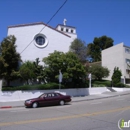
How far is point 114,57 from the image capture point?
45312 millimetres

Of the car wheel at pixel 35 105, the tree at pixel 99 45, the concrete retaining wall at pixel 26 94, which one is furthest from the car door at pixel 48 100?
the tree at pixel 99 45

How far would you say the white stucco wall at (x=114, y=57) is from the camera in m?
42.7

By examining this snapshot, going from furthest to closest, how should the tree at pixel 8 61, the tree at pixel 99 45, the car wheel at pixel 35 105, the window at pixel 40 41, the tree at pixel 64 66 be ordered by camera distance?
the tree at pixel 99 45 < the window at pixel 40 41 < the tree at pixel 64 66 < the tree at pixel 8 61 < the car wheel at pixel 35 105

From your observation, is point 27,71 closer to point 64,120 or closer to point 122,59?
point 64,120

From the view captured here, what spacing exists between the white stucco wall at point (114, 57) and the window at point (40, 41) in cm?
2013

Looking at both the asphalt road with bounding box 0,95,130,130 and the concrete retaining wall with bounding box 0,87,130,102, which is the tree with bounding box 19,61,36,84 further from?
the asphalt road with bounding box 0,95,130,130

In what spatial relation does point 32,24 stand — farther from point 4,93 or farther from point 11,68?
point 4,93

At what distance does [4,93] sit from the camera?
21.8 m

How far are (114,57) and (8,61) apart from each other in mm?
29218

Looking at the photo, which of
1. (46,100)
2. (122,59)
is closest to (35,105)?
(46,100)

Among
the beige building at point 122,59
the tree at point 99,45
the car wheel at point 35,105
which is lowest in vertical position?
the car wheel at point 35,105

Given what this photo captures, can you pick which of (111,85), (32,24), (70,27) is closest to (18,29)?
(32,24)

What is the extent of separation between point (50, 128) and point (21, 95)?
51.2 ft

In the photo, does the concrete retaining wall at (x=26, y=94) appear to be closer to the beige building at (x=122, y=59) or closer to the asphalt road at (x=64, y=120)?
the asphalt road at (x=64, y=120)
